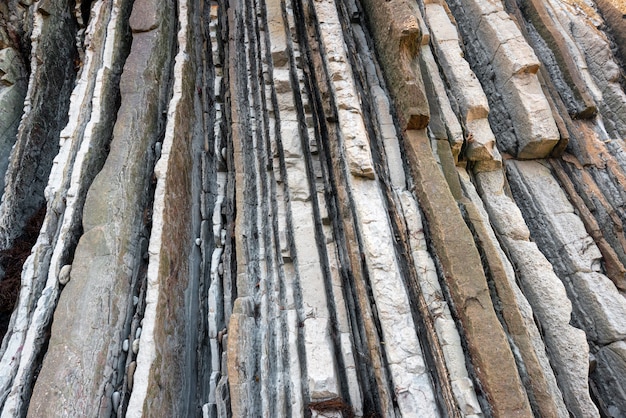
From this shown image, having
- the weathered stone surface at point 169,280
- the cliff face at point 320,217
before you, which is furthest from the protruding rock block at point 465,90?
the weathered stone surface at point 169,280

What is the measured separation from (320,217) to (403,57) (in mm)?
1800

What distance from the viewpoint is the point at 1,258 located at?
167 inches

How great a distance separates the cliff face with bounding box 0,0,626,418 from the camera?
2.72m

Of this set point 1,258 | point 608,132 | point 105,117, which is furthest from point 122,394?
point 608,132

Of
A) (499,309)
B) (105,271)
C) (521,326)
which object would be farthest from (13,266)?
(521,326)

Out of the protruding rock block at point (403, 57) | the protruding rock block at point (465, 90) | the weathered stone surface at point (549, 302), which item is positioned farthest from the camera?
the protruding rock block at point (465, 90)

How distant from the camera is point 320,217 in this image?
11.2 feet

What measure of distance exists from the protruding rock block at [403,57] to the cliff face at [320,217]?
0.03 m

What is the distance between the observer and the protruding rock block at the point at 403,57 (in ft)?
11.1

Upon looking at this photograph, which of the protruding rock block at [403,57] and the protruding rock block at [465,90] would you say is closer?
the protruding rock block at [403,57]

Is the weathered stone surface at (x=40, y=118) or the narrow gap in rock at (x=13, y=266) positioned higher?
the weathered stone surface at (x=40, y=118)

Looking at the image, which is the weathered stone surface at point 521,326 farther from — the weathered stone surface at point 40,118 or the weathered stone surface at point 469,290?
the weathered stone surface at point 40,118

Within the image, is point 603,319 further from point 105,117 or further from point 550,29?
point 105,117

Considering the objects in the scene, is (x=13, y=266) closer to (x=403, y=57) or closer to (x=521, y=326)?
(x=403, y=57)
